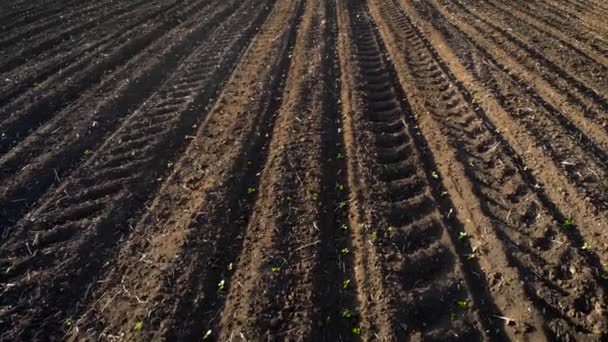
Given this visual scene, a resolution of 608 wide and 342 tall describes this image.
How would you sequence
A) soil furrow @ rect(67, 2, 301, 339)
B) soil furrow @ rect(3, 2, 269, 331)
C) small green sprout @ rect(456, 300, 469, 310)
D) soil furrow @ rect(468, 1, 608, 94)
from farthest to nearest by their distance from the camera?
soil furrow @ rect(468, 1, 608, 94)
soil furrow @ rect(3, 2, 269, 331)
soil furrow @ rect(67, 2, 301, 339)
small green sprout @ rect(456, 300, 469, 310)

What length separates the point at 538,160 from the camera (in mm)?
5707

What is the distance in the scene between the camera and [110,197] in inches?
216

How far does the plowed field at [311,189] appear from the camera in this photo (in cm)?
405

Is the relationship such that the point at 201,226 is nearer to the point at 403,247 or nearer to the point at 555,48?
the point at 403,247

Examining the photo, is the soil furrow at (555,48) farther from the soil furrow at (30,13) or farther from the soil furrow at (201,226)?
the soil furrow at (30,13)

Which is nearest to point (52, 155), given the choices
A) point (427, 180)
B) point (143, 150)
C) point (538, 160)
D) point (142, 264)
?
point (143, 150)

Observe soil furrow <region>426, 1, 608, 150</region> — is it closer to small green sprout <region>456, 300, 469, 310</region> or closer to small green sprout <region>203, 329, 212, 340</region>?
small green sprout <region>456, 300, 469, 310</region>

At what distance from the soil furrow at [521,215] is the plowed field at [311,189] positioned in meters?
0.02

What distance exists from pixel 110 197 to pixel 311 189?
2.51 m

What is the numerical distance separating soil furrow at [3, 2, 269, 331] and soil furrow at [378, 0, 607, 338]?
146 inches

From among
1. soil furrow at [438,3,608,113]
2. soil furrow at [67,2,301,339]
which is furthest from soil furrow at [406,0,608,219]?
soil furrow at [67,2,301,339]

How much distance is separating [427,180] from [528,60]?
4419 millimetres

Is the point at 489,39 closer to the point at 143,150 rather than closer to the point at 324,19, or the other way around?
the point at 324,19

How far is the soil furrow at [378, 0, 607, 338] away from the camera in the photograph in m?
3.95
